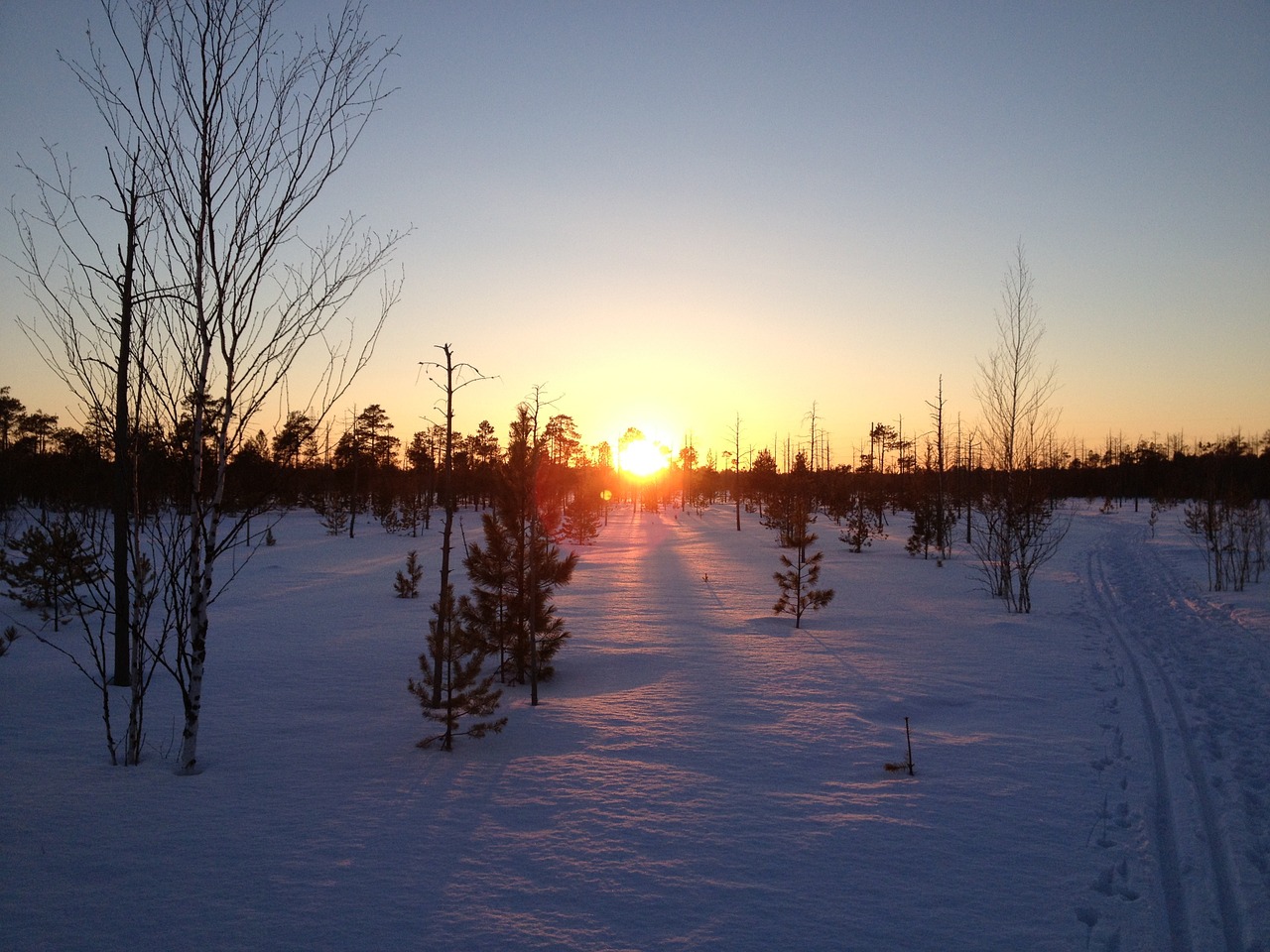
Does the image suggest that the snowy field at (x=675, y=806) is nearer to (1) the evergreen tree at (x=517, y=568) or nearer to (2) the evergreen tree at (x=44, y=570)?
(1) the evergreen tree at (x=517, y=568)

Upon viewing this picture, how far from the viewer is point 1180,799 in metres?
5.07

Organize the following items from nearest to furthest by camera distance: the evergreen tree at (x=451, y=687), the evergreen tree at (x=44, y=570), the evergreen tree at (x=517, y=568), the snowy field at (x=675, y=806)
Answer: the snowy field at (x=675, y=806), the evergreen tree at (x=451, y=687), the evergreen tree at (x=517, y=568), the evergreen tree at (x=44, y=570)

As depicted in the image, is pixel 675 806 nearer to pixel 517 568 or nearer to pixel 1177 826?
pixel 1177 826

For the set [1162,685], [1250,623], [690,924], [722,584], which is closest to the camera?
[690,924]

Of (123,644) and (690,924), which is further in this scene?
(123,644)

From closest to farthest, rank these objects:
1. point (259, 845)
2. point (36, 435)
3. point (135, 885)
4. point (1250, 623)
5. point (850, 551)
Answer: point (135, 885), point (259, 845), point (1250, 623), point (850, 551), point (36, 435)

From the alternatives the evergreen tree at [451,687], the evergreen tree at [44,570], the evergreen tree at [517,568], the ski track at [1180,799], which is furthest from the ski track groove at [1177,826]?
the evergreen tree at [44,570]

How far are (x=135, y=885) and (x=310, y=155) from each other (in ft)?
16.5

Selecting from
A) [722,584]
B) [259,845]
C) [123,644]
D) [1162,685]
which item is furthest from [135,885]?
[722,584]

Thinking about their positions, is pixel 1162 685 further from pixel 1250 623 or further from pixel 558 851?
pixel 558 851

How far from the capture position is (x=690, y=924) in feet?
11.6

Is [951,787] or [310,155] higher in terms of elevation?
[310,155]

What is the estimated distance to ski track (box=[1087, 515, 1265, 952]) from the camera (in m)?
3.62

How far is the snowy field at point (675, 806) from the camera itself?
11.6ft
